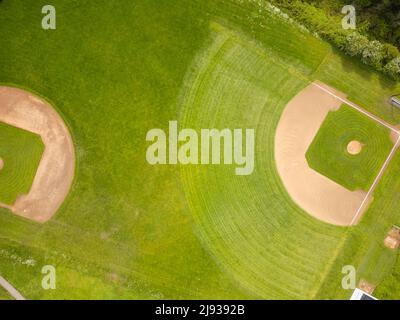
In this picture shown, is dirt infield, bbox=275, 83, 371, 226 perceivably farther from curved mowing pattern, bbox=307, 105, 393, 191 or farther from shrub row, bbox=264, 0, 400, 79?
shrub row, bbox=264, 0, 400, 79

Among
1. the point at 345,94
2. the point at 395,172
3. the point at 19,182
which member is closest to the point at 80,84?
the point at 19,182

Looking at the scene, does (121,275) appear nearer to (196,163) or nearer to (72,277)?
(72,277)

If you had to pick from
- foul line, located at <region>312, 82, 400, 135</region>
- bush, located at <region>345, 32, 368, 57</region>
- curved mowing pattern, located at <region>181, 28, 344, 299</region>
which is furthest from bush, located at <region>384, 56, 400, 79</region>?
curved mowing pattern, located at <region>181, 28, 344, 299</region>

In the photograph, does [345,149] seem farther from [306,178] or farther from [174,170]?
[174,170]

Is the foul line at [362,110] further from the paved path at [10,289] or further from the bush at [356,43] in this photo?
the paved path at [10,289]

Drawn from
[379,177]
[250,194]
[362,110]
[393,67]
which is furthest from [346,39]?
[250,194]

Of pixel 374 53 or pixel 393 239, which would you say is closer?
pixel 374 53

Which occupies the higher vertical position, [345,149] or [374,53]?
[374,53]

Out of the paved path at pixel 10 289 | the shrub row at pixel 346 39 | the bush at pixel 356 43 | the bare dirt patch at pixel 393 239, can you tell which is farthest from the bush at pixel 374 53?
the paved path at pixel 10 289
